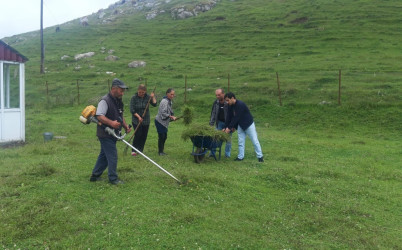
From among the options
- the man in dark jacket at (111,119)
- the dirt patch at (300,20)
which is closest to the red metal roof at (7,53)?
the man in dark jacket at (111,119)

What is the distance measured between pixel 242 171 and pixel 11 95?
8.86 meters

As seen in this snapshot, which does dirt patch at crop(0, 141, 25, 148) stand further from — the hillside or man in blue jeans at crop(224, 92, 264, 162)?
the hillside

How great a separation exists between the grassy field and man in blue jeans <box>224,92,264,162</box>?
2.06 ft

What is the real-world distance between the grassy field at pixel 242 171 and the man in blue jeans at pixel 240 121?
0.63m

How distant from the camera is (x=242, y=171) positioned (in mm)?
9086

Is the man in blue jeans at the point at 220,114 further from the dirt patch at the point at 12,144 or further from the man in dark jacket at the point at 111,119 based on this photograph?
the dirt patch at the point at 12,144

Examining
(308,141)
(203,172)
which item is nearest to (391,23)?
(308,141)

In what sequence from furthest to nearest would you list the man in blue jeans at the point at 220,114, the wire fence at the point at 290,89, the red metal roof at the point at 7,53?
the wire fence at the point at 290,89, the red metal roof at the point at 7,53, the man in blue jeans at the point at 220,114

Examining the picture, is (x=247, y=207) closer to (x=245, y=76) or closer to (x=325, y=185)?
(x=325, y=185)

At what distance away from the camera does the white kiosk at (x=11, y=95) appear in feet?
38.8

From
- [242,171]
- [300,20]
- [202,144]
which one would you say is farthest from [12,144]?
[300,20]

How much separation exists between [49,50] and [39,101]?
30299 mm

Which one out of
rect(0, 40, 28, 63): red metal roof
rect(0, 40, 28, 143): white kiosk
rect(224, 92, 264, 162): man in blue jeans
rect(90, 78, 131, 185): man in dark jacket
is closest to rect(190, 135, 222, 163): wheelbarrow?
rect(224, 92, 264, 162): man in blue jeans

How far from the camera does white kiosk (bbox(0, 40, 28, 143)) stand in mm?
11836
